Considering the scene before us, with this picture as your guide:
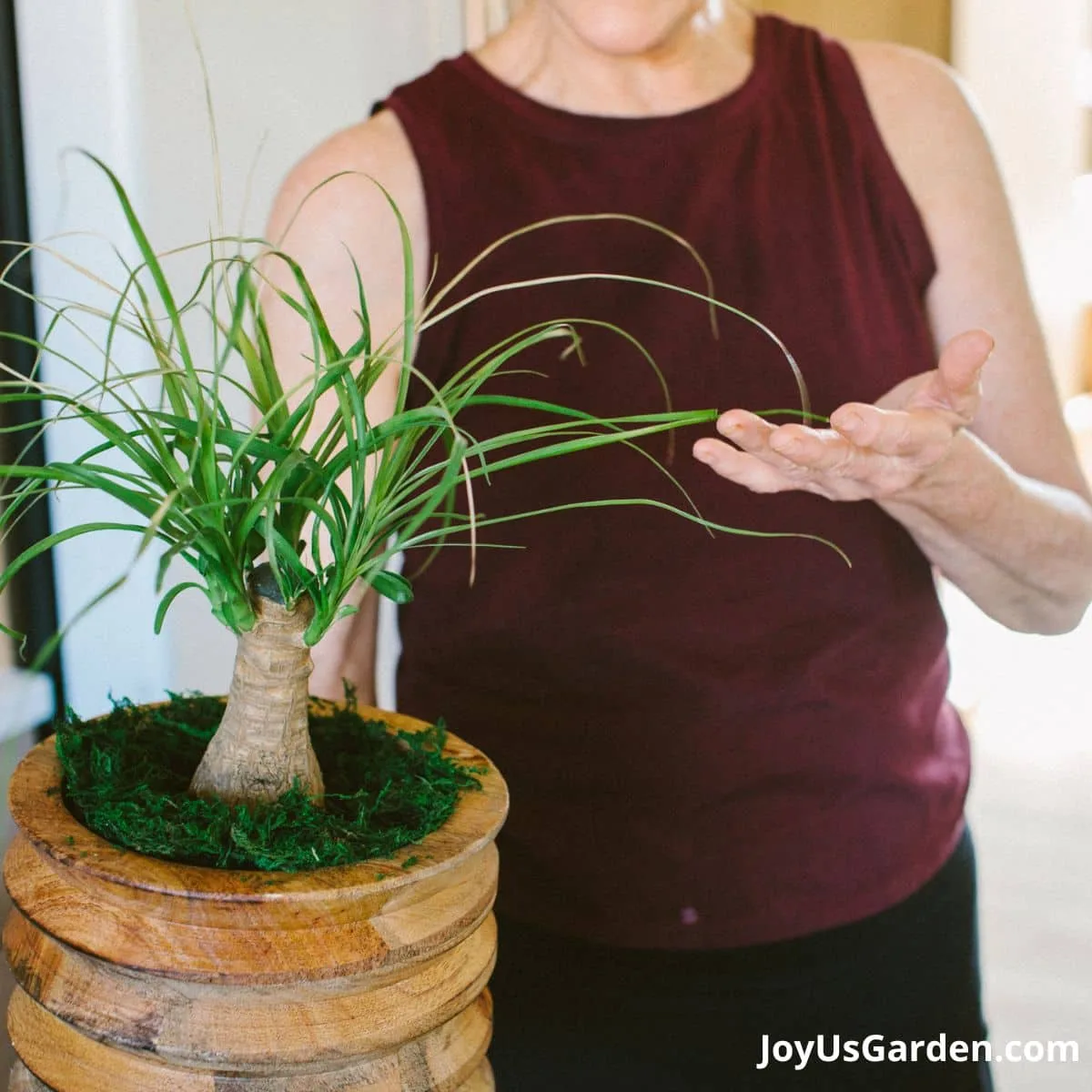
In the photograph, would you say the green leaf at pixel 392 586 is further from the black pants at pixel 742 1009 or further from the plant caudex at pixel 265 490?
the black pants at pixel 742 1009

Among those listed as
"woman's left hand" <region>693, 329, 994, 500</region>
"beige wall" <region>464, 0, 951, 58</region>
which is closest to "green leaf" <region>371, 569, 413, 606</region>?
A: "woman's left hand" <region>693, 329, 994, 500</region>

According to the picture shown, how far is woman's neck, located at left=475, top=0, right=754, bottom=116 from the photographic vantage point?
0.82m

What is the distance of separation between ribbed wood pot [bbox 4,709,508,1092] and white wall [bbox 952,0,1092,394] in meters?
3.25

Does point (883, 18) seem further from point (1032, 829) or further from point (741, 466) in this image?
point (741, 466)

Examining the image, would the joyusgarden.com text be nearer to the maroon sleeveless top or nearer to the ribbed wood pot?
the maroon sleeveless top

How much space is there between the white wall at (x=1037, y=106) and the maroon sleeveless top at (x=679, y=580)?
272 cm

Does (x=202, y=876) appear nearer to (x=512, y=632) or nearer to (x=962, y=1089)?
(x=512, y=632)

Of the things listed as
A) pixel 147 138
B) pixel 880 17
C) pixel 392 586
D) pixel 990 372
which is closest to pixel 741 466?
pixel 392 586

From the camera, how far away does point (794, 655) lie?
803 millimetres

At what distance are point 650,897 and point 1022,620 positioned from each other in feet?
1.07

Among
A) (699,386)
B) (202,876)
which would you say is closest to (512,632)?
(699,386)

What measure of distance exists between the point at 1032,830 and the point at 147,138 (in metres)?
2.31

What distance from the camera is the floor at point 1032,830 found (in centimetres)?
195

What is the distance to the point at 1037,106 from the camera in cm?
343
